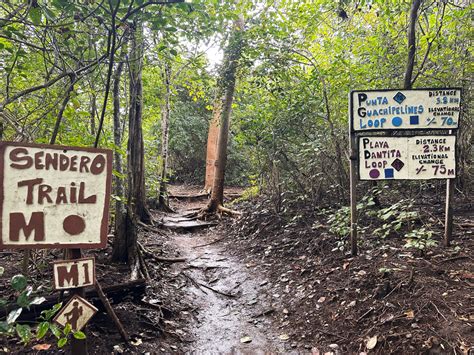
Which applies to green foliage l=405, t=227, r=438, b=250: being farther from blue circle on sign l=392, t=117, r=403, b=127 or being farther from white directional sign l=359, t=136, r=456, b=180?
blue circle on sign l=392, t=117, r=403, b=127

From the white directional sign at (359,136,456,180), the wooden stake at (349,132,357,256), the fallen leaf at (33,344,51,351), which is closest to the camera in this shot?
the fallen leaf at (33,344,51,351)

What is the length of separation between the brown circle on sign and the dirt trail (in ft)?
7.24

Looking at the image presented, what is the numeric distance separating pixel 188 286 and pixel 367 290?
2.93 meters

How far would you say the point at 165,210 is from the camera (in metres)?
11.8

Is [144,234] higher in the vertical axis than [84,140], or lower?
lower

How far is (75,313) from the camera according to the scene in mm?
2402

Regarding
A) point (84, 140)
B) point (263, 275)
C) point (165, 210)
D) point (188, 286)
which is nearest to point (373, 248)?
point (263, 275)

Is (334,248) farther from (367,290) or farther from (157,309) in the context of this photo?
(157,309)

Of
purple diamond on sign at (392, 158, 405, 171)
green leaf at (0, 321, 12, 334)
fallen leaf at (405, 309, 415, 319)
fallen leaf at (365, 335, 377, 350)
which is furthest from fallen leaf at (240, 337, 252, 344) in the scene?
purple diamond on sign at (392, 158, 405, 171)

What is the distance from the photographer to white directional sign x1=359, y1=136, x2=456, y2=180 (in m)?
4.39

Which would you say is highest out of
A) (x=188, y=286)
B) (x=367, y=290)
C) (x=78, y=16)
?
(x=78, y=16)

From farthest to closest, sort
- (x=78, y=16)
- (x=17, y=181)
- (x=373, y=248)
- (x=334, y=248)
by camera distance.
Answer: (x=334, y=248)
(x=373, y=248)
(x=78, y=16)
(x=17, y=181)

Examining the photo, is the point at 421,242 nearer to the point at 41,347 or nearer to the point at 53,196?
the point at 53,196

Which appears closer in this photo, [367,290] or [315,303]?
[367,290]
